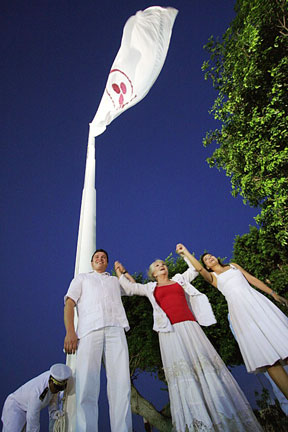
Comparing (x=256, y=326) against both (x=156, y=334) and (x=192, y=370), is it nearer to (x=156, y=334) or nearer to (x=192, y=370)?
(x=192, y=370)

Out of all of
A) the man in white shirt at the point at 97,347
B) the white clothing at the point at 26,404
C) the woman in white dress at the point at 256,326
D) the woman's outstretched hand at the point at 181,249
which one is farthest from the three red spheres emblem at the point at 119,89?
the white clothing at the point at 26,404

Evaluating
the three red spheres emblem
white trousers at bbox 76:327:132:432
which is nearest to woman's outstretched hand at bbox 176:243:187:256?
white trousers at bbox 76:327:132:432

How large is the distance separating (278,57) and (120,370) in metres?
7.64

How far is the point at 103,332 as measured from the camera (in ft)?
11.5

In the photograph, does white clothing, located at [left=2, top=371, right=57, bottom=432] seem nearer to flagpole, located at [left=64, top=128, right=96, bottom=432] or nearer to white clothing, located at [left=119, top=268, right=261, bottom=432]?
flagpole, located at [left=64, top=128, right=96, bottom=432]

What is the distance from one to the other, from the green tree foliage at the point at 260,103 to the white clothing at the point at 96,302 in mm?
4489

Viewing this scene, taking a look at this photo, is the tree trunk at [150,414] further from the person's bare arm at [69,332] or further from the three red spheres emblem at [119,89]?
the three red spheres emblem at [119,89]

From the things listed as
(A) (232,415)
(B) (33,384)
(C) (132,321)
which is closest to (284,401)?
(A) (232,415)

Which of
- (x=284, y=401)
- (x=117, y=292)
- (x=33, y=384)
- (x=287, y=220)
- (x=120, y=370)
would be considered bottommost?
(x=284, y=401)

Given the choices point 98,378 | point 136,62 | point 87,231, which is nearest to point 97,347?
point 98,378

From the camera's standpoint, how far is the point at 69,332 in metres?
3.56

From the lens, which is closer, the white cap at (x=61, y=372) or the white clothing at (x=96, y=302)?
the white clothing at (x=96, y=302)

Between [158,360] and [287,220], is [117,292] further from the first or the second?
[158,360]

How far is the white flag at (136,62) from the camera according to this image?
7945 mm
